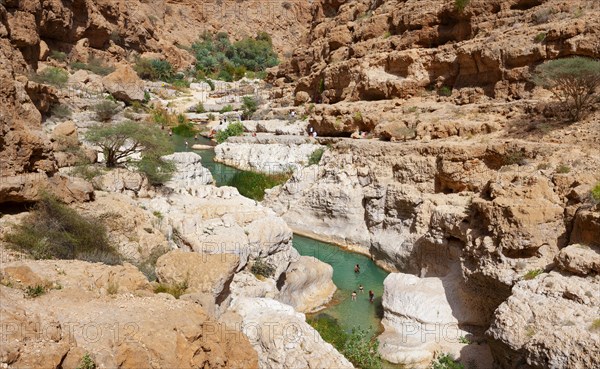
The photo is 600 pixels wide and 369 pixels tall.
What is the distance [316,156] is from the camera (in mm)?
22438

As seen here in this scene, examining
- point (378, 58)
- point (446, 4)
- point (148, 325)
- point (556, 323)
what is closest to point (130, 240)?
point (148, 325)

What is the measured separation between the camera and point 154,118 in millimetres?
35188

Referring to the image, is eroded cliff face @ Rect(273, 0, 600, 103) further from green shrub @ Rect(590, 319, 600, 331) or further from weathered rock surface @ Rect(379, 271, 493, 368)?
green shrub @ Rect(590, 319, 600, 331)

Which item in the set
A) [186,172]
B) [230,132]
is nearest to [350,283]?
[186,172]

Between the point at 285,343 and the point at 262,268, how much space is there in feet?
11.9

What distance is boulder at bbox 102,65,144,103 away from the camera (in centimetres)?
3550

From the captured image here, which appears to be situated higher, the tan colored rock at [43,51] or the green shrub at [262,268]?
the tan colored rock at [43,51]

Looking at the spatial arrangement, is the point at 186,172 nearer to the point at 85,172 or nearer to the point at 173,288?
the point at 85,172

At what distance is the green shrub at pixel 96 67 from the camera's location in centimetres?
3718

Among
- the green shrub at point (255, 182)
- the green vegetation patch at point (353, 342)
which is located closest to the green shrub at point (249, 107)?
the green shrub at point (255, 182)

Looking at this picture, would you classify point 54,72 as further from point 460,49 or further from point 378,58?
point 460,49

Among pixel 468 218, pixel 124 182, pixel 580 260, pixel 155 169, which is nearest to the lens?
pixel 580 260

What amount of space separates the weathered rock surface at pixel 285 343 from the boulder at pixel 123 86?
1304 inches

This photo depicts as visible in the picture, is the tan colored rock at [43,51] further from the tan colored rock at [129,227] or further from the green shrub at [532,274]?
the green shrub at [532,274]
